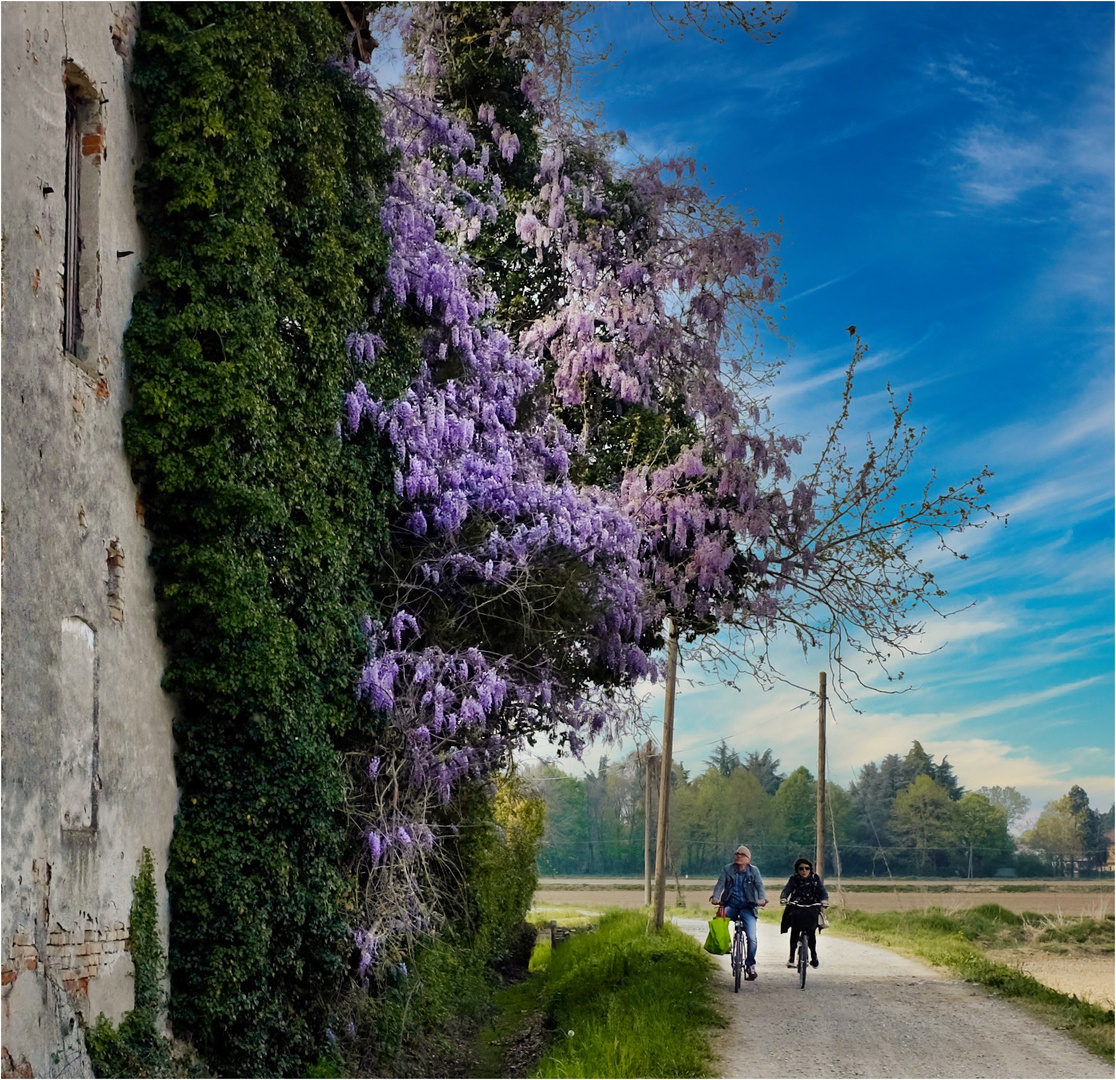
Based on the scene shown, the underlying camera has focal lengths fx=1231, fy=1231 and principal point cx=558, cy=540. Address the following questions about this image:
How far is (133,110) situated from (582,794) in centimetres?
8751

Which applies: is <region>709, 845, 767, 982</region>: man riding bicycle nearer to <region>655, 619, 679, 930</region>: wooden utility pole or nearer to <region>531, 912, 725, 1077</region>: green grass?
<region>531, 912, 725, 1077</region>: green grass

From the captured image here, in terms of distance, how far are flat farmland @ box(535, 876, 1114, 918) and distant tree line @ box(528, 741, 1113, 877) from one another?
489cm

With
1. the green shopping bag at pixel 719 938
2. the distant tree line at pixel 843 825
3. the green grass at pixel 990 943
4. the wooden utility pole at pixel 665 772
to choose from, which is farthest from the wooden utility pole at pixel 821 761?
the distant tree line at pixel 843 825

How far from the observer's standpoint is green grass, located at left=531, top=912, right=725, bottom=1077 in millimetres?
11766

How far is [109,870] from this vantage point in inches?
376

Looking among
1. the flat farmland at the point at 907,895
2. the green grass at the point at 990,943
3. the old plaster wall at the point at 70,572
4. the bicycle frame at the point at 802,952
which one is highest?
the old plaster wall at the point at 70,572

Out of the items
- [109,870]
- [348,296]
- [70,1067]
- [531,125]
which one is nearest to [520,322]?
[531,125]

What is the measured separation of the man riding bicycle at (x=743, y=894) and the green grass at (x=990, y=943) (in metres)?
3.22

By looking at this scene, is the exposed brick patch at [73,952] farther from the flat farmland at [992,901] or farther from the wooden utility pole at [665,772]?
the wooden utility pole at [665,772]

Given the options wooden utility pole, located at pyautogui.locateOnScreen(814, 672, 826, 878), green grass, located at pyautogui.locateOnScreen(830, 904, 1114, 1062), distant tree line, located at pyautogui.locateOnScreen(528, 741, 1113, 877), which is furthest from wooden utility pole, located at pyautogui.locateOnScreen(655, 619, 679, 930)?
distant tree line, located at pyautogui.locateOnScreen(528, 741, 1113, 877)

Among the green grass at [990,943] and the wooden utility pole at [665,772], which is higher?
the wooden utility pole at [665,772]

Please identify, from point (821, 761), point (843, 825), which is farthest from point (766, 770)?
point (821, 761)

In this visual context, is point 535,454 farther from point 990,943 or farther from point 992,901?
point 992,901

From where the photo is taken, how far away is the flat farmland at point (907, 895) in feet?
153
